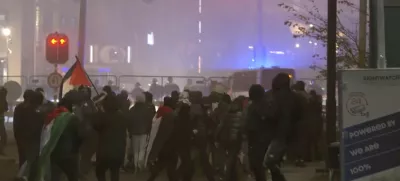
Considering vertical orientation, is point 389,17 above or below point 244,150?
above

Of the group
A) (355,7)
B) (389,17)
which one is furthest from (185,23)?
(389,17)

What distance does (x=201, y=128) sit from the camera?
9.88 meters

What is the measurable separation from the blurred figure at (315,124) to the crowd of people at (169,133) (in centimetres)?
3

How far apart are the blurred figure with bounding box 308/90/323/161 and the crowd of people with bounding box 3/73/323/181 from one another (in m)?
0.03

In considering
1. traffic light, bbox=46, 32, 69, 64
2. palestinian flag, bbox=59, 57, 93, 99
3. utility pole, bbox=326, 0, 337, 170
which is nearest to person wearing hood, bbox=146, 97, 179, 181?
utility pole, bbox=326, 0, 337, 170

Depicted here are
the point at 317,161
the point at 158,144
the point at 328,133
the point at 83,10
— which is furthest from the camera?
the point at 83,10

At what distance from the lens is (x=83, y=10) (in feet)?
61.1

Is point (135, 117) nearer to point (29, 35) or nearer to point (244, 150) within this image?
point (244, 150)

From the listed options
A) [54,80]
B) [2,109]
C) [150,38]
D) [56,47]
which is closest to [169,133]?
[2,109]

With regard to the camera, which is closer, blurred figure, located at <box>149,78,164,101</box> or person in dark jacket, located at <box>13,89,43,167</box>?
person in dark jacket, located at <box>13,89,43,167</box>

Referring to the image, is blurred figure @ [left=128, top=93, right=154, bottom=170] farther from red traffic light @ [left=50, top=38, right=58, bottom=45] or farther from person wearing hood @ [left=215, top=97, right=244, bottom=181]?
red traffic light @ [left=50, top=38, right=58, bottom=45]

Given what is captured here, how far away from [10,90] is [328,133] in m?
12.2

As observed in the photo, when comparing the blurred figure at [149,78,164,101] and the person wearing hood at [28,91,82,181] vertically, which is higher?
the blurred figure at [149,78,164,101]

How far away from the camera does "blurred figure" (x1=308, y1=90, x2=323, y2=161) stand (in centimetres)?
1273
